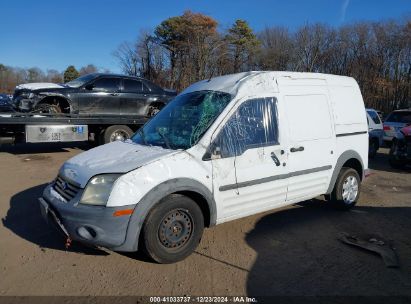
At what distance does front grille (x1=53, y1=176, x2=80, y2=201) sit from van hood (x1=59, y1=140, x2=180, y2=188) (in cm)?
6

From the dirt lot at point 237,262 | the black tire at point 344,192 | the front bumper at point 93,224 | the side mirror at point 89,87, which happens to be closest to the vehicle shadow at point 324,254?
the dirt lot at point 237,262

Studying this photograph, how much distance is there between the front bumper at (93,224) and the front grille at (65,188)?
3.8 inches

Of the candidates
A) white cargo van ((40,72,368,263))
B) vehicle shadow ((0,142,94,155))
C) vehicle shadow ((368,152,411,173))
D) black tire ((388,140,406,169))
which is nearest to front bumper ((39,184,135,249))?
white cargo van ((40,72,368,263))

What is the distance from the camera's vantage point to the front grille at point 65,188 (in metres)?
3.71

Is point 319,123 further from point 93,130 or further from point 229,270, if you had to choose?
point 93,130

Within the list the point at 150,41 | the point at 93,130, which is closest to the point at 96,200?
the point at 93,130

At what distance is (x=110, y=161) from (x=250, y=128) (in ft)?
5.40

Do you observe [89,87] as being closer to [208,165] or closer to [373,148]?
[208,165]

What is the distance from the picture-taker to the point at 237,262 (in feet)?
13.0

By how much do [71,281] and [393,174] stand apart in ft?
28.0

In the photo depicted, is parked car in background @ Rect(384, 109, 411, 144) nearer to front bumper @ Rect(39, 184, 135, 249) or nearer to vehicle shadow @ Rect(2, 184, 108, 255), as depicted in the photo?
vehicle shadow @ Rect(2, 184, 108, 255)

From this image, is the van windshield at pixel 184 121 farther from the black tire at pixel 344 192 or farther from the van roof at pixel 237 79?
the black tire at pixel 344 192

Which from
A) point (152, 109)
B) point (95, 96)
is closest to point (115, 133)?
point (95, 96)

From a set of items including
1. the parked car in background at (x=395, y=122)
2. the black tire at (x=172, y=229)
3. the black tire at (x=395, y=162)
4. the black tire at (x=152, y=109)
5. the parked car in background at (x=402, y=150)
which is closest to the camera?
the black tire at (x=172, y=229)
